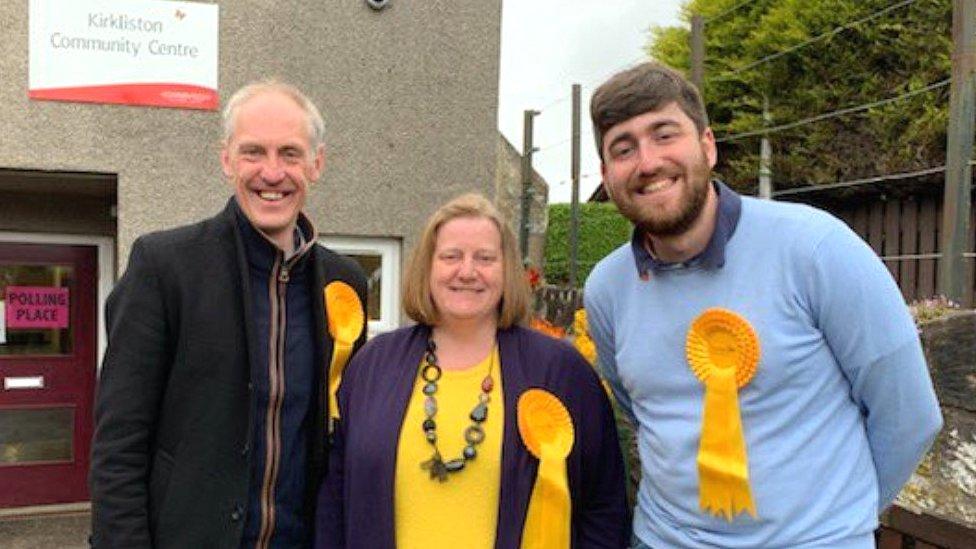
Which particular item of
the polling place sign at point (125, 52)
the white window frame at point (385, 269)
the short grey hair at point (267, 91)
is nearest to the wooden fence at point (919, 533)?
the short grey hair at point (267, 91)

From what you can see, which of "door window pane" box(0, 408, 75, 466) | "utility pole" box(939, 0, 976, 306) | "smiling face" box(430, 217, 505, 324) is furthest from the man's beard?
"door window pane" box(0, 408, 75, 466)

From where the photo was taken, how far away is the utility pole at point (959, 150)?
3.09m

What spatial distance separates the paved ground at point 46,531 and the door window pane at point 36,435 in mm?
389

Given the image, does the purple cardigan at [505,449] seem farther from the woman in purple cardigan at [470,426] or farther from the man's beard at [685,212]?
the man's beard at [685,212]

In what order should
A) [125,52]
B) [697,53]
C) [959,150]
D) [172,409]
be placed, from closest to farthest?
1. [172,409]
2. [959,150]
3. [125,52]
4. [697,53]

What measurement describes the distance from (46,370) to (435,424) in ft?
15.1

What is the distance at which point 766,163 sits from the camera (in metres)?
9.45

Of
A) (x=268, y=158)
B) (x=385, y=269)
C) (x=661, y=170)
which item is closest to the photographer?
(x=661, y=170)

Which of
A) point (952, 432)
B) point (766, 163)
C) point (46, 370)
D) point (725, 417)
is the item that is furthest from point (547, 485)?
point (766, 163)

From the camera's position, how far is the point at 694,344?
1.79 m

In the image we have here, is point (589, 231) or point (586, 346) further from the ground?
point (589, 231)

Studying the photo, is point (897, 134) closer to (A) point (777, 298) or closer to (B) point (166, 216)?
(B) point (166, 216)

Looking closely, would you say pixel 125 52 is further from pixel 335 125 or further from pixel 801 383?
pixel 801 383

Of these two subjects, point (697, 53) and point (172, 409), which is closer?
→ point (172, 409)
